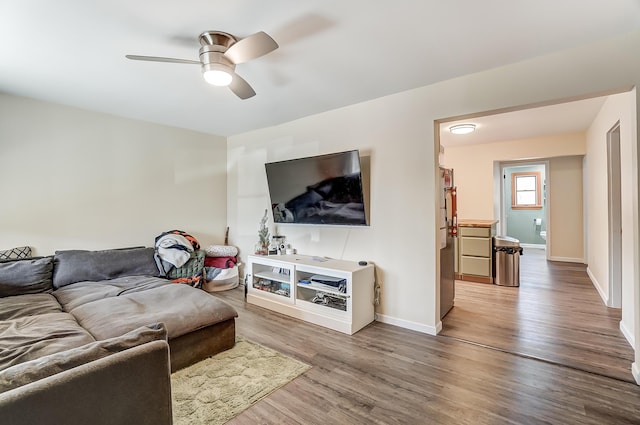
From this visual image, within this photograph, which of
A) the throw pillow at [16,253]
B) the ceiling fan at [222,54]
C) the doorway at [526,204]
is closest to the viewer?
the ceiling fan at [222,54]

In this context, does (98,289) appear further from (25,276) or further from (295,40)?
(295,40)

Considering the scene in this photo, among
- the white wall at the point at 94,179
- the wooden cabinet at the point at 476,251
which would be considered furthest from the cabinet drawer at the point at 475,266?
A: the white wall at the point at 94,179

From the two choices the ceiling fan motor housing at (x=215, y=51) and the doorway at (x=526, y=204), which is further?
the doorway at (x=526, y=204)

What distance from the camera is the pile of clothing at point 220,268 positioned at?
428cm

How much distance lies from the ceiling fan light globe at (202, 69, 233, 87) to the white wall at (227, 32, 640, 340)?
63.8 inches

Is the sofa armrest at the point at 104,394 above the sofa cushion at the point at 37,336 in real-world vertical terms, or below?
above

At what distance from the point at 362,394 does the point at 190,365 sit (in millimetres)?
1328

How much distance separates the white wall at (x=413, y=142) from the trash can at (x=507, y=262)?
236cm

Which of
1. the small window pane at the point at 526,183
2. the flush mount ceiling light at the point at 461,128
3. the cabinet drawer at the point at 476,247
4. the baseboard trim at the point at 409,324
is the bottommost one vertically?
the baseboard trim at the point at 409,324

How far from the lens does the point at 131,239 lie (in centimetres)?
388

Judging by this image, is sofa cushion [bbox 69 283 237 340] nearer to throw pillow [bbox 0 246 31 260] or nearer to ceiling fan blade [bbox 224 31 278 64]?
throw pillow [bbox 0 246 31 260]

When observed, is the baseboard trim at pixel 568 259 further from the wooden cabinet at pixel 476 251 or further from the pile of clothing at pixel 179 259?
the pile of clothing at pixel 179 259

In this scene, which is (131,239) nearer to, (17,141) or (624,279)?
(17,141)

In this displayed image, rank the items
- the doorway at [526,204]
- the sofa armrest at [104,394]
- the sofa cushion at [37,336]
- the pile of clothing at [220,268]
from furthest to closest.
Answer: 1. the doorway at [526,204]
2. the pile of clothing at [220,268]
3. the sofa cushion at [37,336]
4. the sofa armrest at [104,394]
